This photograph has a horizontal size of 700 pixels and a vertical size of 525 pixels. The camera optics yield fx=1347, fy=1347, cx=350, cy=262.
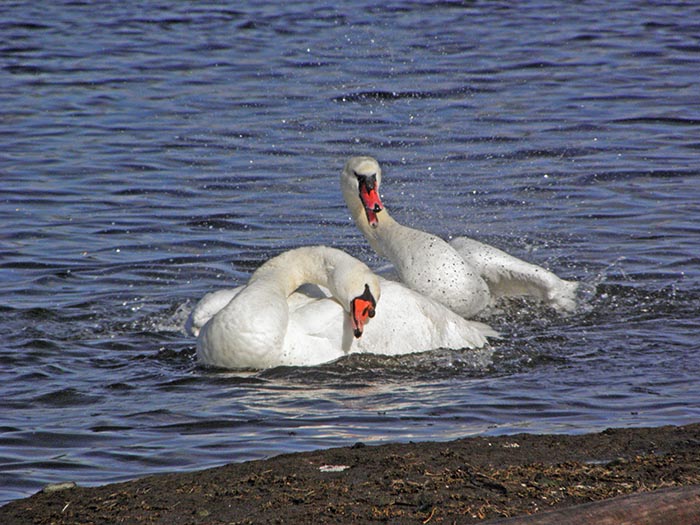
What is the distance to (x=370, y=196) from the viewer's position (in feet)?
31.8

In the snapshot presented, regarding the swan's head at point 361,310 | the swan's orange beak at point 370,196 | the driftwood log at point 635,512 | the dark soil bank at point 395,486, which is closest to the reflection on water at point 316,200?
the swan's head at point 361,310

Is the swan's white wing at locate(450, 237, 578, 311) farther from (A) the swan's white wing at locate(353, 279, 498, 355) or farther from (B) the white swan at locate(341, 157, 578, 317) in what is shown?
(A) the swan's white wing at locate(353, 279, 498, 355)

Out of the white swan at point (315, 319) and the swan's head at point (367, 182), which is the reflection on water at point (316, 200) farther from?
the swan's head at point (367, 182)

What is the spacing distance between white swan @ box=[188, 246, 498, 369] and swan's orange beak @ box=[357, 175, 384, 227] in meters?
1.02

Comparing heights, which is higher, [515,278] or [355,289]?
[355,289]

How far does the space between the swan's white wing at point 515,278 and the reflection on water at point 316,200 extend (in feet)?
0.48

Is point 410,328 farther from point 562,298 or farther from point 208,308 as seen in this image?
point 562,298

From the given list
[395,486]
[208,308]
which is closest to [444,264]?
[208,308]

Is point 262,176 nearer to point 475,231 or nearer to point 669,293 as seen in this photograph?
point 475,231

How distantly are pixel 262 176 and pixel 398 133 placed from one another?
2.46m

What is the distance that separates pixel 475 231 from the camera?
12117 millimetres

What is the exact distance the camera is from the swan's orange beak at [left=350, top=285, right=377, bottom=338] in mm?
7703

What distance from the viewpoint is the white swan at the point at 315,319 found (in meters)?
7.79

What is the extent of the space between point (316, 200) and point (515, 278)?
3635mm
